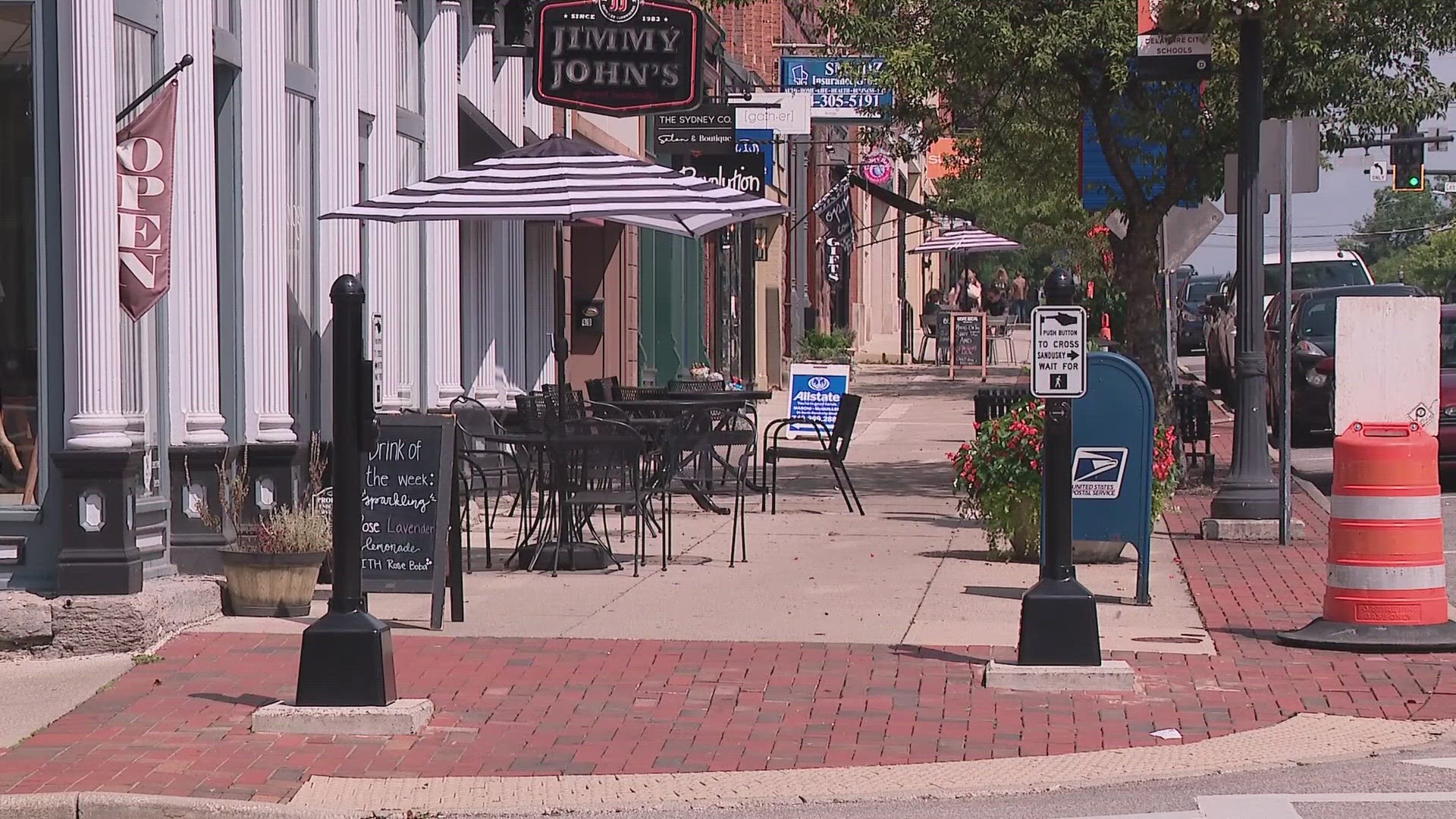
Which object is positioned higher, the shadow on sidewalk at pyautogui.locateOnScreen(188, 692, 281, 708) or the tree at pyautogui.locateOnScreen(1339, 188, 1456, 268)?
the tree at pyautogui.locateOnScreen(1339, 188, 1456, 268)

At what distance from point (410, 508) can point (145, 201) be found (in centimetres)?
189

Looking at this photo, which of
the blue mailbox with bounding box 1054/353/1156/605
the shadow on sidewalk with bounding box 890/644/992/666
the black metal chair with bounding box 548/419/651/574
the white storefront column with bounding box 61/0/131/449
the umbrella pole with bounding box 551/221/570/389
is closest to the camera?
→ the shadow on sidewalk with bounding box 890/644/992/666

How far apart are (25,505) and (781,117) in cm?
1699

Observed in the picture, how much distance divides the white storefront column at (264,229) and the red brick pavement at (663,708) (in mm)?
1930

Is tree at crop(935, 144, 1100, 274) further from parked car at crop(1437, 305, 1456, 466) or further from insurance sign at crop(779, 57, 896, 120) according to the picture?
parked car at crop(1437, 305, 1456, 466)

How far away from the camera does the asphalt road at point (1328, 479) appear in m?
12.7

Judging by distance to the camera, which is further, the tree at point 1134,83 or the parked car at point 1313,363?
the parked car at point 1313,363

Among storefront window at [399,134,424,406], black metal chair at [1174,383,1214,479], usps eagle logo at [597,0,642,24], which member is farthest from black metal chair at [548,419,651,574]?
black metal chair at [1174,383,1214,479]

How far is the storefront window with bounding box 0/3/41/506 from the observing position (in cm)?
905

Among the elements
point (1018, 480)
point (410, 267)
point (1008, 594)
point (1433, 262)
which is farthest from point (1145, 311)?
point (1433, 262)

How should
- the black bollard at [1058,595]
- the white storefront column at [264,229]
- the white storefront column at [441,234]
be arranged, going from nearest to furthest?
the black bollard at [1058,595] → the white storefront column at [264,229] → the white storefront column at [441,234]

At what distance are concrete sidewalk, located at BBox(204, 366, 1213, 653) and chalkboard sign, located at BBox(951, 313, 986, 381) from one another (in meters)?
20.2

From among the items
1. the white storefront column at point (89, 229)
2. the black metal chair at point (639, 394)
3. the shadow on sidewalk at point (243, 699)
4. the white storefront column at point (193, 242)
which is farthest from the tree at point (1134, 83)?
the shadow on sidewalk at point (243, 699)

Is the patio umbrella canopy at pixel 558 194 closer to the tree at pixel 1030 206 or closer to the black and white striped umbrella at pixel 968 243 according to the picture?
the tree at pixel 1030 206
